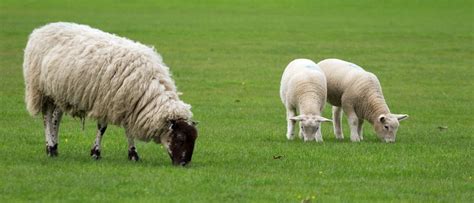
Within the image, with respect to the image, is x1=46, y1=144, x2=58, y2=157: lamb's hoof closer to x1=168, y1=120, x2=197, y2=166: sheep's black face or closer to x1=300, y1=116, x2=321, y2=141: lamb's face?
x1=168, y1=120, x2=197, y2=166: sheep's black face

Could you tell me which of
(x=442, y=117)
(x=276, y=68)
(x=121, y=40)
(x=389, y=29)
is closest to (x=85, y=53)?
(x=121, y=40)

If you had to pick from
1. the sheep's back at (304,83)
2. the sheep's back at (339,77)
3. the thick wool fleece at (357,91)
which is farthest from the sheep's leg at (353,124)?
the sheep's back at (304,83)

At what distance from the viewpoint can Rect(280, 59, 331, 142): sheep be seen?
1609 centimetres

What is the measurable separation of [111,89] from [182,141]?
1104 mm

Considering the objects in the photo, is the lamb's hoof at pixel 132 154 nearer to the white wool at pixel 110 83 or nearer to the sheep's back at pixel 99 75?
the white wool at pixel 110 83

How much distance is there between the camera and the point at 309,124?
52.5ft

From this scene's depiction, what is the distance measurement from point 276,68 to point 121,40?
1673 centimetres

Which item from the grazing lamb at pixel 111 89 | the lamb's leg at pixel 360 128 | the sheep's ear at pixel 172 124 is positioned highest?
the grazing lamb at pixel 111 89

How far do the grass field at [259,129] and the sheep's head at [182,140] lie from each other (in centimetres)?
19

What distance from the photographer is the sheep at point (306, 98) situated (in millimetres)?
16094

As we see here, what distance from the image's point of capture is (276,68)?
29.9 meters

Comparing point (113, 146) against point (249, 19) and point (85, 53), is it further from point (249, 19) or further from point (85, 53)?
point (249, 19)

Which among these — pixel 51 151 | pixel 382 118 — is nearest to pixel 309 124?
pixel 382 118

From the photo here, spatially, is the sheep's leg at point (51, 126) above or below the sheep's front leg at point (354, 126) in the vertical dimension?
above
